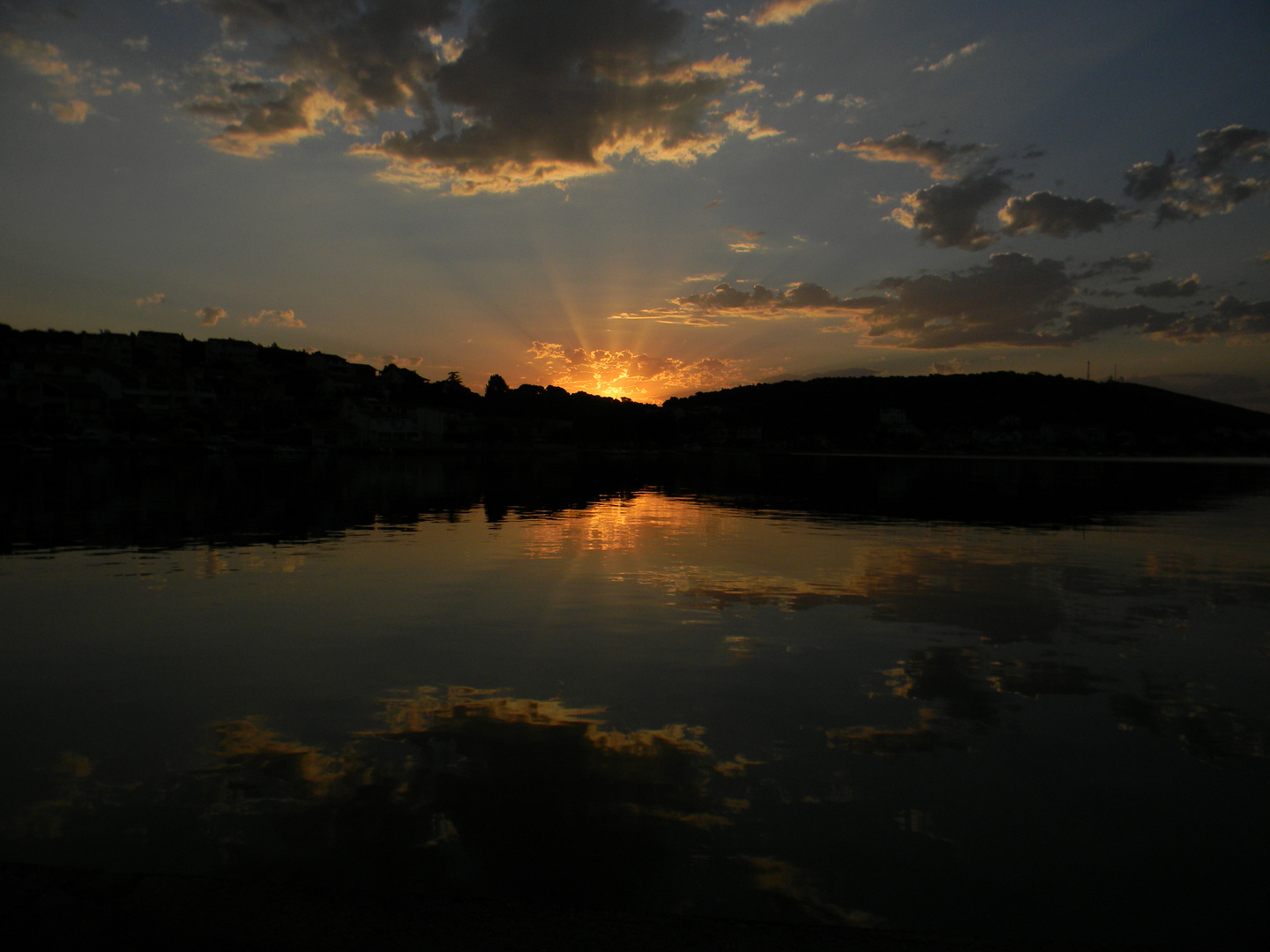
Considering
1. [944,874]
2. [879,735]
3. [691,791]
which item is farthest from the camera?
[879,735]

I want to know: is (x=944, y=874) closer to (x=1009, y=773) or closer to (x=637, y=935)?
(x=1009, y=773)

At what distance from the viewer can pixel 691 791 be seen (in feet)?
20.2

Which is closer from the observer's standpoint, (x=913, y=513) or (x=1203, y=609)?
(x=1203, y=609)

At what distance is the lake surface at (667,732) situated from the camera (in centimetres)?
500

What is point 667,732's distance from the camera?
7523 millimetres

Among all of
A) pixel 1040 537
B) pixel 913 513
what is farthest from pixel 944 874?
pixel 913 513

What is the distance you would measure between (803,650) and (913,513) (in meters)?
23.6

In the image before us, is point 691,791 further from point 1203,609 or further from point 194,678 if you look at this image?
point 1203,609

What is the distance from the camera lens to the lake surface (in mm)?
5000

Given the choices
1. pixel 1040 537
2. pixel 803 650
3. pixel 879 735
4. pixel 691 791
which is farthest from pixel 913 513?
pixel 691 791

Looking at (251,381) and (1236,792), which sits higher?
(251,381)

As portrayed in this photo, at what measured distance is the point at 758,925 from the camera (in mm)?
4078

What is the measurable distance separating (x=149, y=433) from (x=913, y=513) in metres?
103

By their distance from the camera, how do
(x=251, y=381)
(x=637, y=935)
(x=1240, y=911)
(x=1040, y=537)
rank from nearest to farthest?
(x=637, y=935) < (x=1240, y=911) < (x=1040, y=537) < (x=251, y=381)
